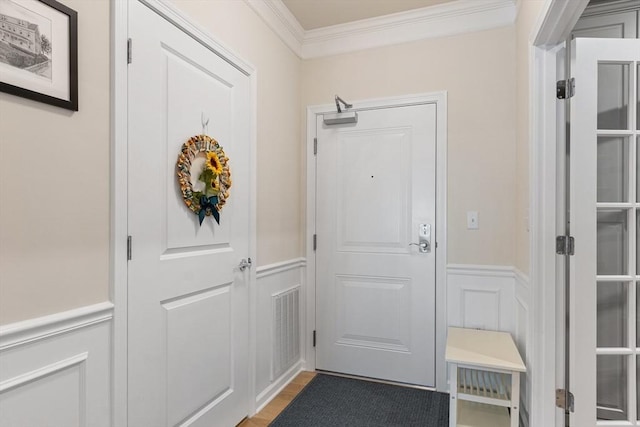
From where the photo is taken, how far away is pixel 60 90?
1122 mm

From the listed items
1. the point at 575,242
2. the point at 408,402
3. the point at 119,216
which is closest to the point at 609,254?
the point at 575,242

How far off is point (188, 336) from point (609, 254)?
1996mm

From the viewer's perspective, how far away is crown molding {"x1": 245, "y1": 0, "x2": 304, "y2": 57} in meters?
2.29

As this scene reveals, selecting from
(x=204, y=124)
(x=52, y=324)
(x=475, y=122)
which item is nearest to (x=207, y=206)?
(x=204, y=124)

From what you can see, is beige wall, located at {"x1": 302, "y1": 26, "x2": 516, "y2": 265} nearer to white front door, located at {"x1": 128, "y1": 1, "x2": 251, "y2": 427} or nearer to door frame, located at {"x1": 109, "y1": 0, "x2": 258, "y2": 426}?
white front door, located at {"x1": 128, "y1": 1, "x2": 251, "y2": 427}

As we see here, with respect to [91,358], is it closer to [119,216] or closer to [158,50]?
[119,216]

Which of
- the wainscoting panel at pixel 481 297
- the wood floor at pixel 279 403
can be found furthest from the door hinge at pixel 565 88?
the wood floor at pixel 279 403

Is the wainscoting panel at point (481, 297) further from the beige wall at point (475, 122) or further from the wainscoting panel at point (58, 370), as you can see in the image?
the wainscoting panel at point (58, 370)

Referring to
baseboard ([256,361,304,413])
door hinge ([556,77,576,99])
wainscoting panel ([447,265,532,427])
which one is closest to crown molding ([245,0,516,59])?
door hinge ([556,77,576,99])

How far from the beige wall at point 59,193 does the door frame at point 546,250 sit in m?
1.87

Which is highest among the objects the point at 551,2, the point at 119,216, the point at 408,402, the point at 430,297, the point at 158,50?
the point at 551,2

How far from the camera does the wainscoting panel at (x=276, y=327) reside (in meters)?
2.29

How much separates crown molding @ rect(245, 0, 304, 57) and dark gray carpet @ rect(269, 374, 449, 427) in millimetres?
2495

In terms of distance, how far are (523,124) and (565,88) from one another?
0.38 metres
